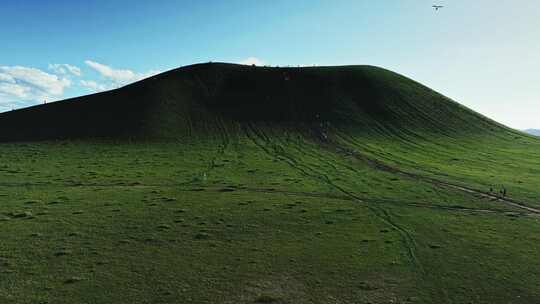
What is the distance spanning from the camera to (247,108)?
385ft

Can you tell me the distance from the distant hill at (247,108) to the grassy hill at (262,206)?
34.4 inches

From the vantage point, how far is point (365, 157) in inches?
3066

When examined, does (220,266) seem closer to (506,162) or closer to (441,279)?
(441,279)

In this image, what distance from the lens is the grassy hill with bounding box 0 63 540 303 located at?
24328mm

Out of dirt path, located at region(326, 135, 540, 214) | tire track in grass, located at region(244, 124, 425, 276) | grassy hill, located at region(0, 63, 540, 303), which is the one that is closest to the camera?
grassy hill, located at region(0, 63, 540, 303)

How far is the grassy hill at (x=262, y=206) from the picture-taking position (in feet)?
79.8

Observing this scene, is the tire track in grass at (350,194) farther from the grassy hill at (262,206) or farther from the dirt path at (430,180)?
the dirt path at (430,180)

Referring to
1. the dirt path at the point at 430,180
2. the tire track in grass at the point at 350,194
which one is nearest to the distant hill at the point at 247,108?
the tire track in grass at the point at 350,194

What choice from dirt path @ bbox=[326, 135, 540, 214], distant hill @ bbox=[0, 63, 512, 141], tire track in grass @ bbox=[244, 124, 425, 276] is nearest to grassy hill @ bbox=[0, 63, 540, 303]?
tire track in grass @ bbox=[244, 124, 425, 276]

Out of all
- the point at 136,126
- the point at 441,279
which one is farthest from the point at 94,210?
the point at 136,126

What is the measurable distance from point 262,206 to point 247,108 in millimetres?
77276

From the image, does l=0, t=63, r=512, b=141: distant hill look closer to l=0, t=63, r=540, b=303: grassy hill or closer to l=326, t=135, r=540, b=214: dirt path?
l=0, t=63, r=540, b=303: grassy hill

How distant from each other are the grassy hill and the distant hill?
34.4 inches

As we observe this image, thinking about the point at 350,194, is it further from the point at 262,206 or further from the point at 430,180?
the point at 430,180
